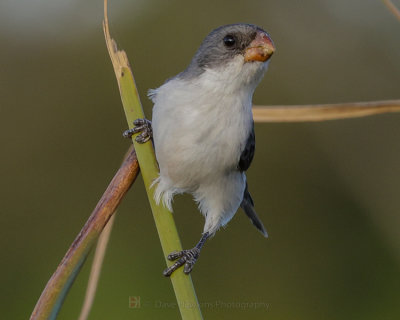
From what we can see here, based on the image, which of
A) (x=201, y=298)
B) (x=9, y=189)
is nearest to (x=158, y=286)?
(x=201, y=298)

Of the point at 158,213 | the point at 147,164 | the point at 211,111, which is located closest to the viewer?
the point at 158,213

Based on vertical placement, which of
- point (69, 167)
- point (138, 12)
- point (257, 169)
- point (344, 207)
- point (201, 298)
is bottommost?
point (201, 298)

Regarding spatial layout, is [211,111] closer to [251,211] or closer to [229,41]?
[229,41]

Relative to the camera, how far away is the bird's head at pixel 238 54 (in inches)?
91.5

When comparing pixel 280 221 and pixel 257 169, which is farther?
pixel 257 169

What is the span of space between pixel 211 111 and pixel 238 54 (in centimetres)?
27

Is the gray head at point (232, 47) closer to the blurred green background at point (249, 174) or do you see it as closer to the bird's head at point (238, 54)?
the bird's head at point (238, 54)

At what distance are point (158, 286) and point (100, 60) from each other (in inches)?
72.0

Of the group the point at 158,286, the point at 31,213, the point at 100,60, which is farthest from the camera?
the point at 100,60

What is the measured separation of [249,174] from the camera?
4086 mm

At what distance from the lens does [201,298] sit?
11.6ft

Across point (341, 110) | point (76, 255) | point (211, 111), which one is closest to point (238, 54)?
point (211, 111)

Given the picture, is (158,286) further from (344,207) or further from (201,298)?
(344,207)

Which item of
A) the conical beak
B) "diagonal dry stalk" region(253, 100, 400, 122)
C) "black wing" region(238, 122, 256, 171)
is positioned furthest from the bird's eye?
"diagonal dry stalk" region(253, 100, 400, 122)
